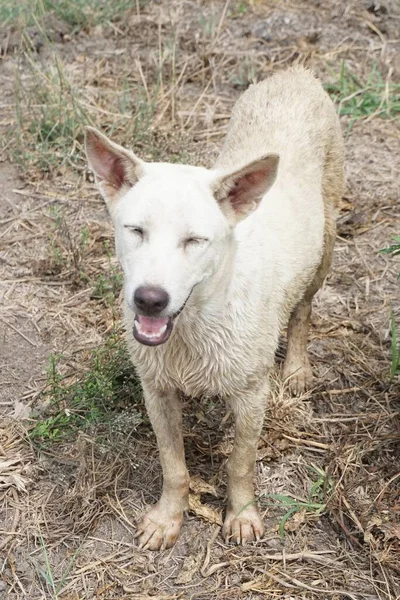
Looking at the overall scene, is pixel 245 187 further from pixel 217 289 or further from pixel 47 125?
pixel 47 125

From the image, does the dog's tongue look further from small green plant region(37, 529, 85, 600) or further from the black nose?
small green plant region(37, 529, 85, 600)

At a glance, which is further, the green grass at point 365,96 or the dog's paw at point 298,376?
the green grass at point 365,96

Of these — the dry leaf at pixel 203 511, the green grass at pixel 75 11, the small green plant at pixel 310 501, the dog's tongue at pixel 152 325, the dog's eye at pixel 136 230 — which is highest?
the dog's eye at pixel 136 230

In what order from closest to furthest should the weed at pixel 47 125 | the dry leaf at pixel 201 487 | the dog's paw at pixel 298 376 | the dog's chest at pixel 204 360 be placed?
the dog's chest at pixel 204 360
the dry leaf at pixel 201 487
the dog's paw at pixel 298 376
the weed at pixel 47 125

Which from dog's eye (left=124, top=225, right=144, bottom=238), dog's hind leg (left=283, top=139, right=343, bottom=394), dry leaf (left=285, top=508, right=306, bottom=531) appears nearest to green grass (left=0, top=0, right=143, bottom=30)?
dog's hind leg (left=283, top=139, right=343, bottom=394)

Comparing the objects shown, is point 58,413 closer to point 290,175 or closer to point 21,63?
point 290,175

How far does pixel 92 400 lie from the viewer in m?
4.20

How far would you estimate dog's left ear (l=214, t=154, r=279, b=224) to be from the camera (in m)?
3.17

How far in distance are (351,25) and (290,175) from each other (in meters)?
3.92

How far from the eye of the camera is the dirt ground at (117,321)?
3723 mm

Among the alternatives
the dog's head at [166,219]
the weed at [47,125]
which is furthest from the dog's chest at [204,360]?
the weed at [47,125]

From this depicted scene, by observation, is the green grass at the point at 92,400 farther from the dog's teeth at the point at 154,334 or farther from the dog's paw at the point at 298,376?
the dog's teeth at the point at 154,334

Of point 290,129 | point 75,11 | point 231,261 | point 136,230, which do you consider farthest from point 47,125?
point 136,230

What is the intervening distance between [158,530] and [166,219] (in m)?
1.64
